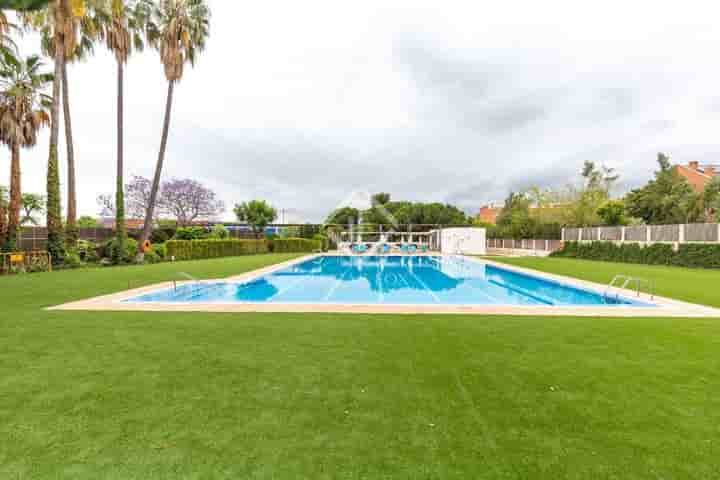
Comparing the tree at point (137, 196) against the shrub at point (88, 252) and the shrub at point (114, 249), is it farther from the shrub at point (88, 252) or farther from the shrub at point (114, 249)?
the shrub at point (114, 249)

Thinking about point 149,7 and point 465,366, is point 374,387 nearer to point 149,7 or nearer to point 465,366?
point 465,366

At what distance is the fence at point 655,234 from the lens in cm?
1584

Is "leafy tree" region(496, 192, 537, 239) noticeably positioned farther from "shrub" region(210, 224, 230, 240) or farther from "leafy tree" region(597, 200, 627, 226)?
"shrub" region(210, 224, 230, 240)

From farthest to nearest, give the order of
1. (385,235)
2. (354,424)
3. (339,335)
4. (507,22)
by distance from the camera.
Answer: (385,235), (507,22), (339,335), (354,424)

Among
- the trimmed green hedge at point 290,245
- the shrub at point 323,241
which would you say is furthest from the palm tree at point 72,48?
the shrub at point 323,241

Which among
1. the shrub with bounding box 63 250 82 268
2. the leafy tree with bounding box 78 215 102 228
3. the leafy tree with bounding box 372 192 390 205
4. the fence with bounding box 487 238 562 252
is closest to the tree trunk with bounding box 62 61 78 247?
the shrub with bounding box 63 250 82 268

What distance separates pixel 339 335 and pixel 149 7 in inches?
811

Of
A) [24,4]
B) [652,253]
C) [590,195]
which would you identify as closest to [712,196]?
[652,253]

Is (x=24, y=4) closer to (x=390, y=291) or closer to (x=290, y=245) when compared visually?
(x=390, y=291)

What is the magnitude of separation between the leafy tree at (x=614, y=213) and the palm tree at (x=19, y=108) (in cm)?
3684

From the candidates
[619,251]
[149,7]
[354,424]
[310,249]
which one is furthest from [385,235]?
[354,424]

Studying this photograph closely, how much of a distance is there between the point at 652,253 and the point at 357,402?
864 inches

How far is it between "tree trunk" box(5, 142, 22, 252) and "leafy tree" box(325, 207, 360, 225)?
28808 mm

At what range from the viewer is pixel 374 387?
3033mm
